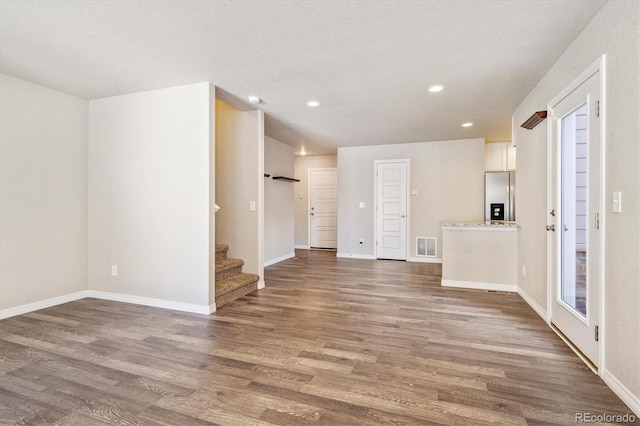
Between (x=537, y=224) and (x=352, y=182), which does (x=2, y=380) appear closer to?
(x=537, y=224)

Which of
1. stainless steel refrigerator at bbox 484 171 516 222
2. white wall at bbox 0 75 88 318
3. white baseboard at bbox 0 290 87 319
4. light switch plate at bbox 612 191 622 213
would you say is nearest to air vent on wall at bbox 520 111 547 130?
light switch plate at bbox 612 191 622 213

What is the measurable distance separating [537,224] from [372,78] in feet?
7.73

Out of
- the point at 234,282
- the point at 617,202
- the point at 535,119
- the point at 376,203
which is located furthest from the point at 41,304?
the point at 535,119

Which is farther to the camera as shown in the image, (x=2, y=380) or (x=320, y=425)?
(x=2, y=380)

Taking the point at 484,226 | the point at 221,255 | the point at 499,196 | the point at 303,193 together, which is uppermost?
the point at 303,193

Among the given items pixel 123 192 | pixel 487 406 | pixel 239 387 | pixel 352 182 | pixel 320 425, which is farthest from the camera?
pixel 352 182

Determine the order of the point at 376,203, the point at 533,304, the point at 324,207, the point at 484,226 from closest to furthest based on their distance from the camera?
the point at 533,304 → the point at 484,226 → the point at 376,203 → the point at 324,207

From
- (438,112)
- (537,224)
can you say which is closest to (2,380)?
(537,224)

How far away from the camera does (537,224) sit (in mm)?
3371

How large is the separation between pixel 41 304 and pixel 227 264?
2.04 meters

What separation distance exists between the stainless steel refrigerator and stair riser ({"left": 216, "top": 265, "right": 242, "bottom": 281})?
186 inches

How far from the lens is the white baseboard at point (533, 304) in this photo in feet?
10.3

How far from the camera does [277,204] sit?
6492mm

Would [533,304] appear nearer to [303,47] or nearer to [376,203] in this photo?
[303,47]
